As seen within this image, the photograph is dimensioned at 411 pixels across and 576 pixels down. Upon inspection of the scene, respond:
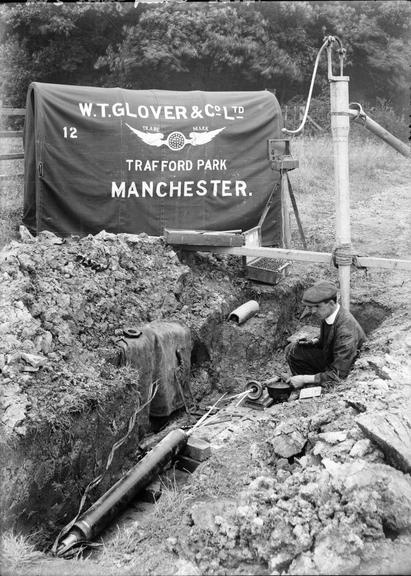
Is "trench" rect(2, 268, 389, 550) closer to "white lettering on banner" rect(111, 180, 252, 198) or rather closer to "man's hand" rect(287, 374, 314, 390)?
"man's hand" rect(287, 374, 314, 390)

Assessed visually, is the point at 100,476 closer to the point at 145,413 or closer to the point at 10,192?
the point at 145,413

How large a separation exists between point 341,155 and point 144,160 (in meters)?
2.77

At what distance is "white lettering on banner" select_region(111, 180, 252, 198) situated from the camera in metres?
7.80

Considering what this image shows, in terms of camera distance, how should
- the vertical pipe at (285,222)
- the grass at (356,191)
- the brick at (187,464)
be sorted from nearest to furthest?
the brick at (187,464), the vertical pipe at (285,222), the grass at (356,191)

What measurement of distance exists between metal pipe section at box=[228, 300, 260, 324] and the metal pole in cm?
114

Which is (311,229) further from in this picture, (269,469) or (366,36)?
(366,36)

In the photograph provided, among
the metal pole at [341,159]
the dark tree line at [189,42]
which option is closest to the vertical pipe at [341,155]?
the metal pole at [341,159]

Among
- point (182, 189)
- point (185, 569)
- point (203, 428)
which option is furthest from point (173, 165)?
point (185, 569)

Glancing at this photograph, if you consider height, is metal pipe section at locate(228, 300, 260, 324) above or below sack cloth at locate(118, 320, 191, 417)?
above

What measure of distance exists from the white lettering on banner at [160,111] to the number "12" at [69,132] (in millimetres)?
229

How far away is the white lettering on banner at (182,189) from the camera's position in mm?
7801

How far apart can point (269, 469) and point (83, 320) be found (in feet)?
7.79

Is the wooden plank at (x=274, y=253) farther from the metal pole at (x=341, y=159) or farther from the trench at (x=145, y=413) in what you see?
the trench at (x=145, y=413)

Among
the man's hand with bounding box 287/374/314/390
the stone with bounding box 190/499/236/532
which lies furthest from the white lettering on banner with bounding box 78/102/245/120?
the stone with bounding box 190/499/236/532
